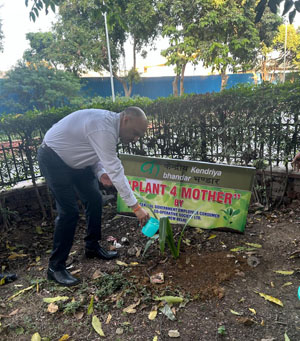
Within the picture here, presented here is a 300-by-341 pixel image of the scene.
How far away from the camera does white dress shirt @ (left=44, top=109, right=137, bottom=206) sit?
2.36 m

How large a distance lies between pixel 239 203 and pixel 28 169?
9.73 ft

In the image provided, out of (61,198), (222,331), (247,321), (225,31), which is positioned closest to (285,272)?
(247,321)

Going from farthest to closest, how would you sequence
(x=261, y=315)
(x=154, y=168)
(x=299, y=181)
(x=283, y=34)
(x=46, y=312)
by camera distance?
(x=283, y=34)
(x=299, y=181)
(x=154, y=168)
(x=46, y=312)
(x=261, y=315)

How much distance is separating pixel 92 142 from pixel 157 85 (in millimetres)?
29124

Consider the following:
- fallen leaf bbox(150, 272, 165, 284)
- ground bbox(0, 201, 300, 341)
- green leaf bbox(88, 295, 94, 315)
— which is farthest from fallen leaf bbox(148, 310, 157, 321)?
green leaf bbox(88, 295, 94, 315)

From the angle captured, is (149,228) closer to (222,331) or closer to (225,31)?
(222,331)

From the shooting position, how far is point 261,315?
6.90 feet

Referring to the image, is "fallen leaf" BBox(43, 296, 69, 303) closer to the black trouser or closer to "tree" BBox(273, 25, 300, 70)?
the black trouser

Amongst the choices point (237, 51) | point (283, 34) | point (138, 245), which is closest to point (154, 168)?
point (138, 245)

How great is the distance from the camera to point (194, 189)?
11.1ft

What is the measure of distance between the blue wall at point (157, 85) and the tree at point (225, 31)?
8.72m

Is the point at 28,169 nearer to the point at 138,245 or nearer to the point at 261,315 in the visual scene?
the point at 138,245

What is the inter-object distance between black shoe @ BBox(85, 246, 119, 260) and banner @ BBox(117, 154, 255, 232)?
0.82m

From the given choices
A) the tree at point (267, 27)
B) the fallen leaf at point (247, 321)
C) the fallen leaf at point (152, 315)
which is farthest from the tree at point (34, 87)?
the fallen leaf at point (247, 321)
